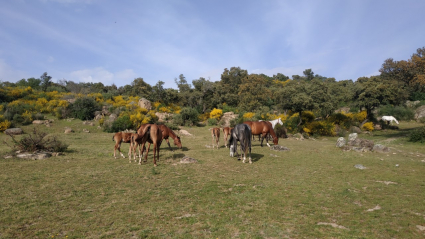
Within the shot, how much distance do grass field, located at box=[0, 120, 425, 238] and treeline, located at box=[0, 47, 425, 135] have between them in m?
18.4

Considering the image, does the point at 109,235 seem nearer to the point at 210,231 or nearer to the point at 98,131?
the point at 210,231

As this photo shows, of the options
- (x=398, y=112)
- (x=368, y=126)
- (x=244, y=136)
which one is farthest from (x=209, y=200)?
(x=398, y=112)

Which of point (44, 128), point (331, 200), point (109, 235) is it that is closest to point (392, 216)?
point (331, 200)

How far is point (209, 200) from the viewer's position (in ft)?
20.6

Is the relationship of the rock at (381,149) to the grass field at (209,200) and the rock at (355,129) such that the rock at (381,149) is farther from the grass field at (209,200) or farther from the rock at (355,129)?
the rock at (355,129)

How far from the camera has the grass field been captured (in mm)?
4598

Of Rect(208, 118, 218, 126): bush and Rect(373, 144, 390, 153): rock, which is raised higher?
Rect(208, 118, 218, 126): bush

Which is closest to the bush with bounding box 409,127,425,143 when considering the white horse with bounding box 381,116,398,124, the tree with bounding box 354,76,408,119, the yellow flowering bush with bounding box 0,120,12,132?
the tree with bounding box 354,76,408,119

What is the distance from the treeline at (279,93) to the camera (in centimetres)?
2669

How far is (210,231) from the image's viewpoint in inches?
179

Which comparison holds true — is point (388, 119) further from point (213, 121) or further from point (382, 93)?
point (213, 121)

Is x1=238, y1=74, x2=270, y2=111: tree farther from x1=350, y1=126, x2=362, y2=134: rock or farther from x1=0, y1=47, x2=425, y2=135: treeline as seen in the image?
x1=350, y1=126, x2=362, y2=134: rock

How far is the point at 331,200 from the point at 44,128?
2919cm

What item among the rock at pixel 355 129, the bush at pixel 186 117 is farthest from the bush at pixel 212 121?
the rock at pixel 355 129
